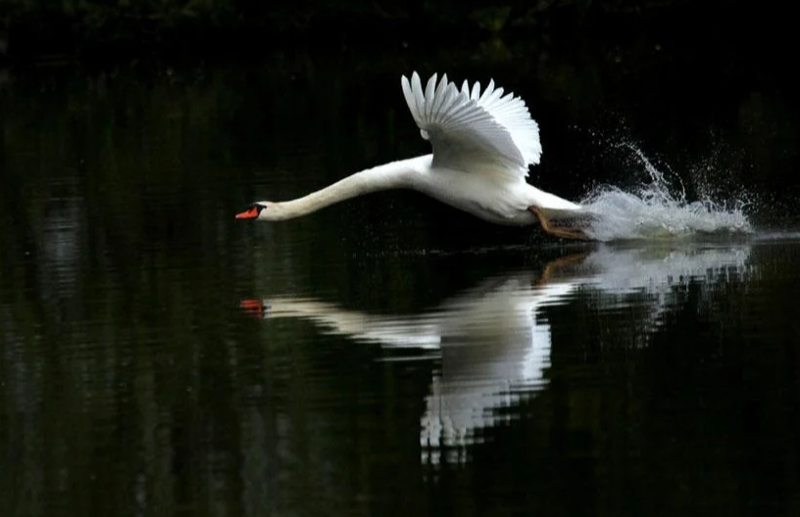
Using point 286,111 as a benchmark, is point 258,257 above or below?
below

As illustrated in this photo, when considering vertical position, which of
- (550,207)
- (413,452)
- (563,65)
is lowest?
(413,452)

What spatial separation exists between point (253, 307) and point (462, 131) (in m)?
2.16

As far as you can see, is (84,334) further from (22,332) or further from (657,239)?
(657,239)

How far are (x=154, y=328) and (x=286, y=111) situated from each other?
19.5 meters

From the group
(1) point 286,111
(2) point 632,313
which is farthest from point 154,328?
(1) point 286,111

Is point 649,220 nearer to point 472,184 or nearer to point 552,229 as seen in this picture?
point 552,229

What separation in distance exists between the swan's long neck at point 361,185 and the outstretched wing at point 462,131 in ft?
0.75

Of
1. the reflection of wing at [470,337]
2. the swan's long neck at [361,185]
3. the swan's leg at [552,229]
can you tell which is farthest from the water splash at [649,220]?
the swan's long neck at [361,185]

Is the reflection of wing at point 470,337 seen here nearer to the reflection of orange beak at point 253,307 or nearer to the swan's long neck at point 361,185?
the reflection of orange beak at point 253,307

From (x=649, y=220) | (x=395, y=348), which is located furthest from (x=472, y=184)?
(x=395, y=348)

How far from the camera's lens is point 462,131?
597 inches

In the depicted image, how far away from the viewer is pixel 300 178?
886 inches

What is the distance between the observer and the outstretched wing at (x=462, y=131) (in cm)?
1460

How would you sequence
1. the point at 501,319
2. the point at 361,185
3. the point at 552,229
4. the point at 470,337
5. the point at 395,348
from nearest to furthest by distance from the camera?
the point at 395,348 → the point at 470,337 → the point at 501,319 → the point at 552,229 → the point at 361,185
